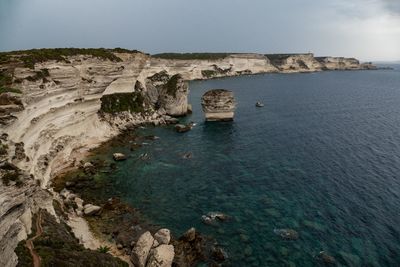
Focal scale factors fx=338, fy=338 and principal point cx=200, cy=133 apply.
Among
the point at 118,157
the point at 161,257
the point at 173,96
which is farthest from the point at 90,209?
the point at 173,96

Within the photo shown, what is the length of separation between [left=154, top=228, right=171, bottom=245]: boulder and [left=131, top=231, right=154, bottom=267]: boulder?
2.73ft

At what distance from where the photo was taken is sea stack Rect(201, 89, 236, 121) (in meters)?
80.6

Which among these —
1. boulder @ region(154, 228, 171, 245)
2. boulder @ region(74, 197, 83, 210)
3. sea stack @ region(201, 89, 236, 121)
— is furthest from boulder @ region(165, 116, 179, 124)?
boulder @ region(154, 228, 171, 245)

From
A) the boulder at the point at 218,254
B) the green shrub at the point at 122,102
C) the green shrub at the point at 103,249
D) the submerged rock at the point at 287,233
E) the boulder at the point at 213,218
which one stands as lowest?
the green shrub at the point at 103,249

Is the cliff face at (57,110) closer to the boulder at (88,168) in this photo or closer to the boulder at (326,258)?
the boulder at (88,168)

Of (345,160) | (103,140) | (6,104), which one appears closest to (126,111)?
(103,140)

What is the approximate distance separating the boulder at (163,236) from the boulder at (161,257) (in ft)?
5.59

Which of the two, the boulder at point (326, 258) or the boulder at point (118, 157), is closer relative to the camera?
the boulder at point (326, 258)

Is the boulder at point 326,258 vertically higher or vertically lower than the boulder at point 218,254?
higher

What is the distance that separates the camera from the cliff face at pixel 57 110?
89.2 feet

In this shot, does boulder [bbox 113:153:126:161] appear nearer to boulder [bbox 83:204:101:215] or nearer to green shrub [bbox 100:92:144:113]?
boulder [bbox 83:204:101:215]

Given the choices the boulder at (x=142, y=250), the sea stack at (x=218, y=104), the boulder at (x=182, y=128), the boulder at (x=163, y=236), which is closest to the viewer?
the boulder at (x=142, y=250)

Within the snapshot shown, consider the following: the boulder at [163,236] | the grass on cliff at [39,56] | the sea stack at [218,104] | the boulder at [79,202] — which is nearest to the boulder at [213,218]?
the boulder at [163,236]

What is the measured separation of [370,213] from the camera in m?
38.3
